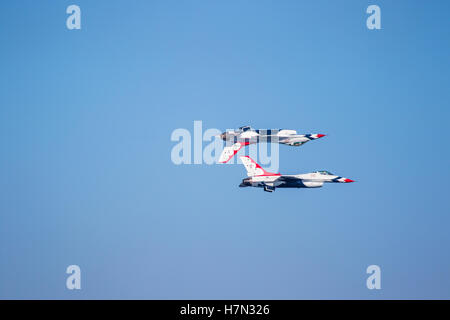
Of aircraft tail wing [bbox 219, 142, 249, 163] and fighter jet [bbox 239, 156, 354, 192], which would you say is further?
aircraft tail wing [bbox 219, 142, 249, 163]

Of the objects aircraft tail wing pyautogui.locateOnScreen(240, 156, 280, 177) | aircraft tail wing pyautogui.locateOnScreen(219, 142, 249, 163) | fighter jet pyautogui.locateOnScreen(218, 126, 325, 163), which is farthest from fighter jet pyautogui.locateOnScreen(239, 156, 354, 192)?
fighter jet pyautogui.locateOnScreen(218, 126, 325, 163)

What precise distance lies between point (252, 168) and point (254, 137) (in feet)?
23.5

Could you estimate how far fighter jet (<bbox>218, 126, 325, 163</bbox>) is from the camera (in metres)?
146

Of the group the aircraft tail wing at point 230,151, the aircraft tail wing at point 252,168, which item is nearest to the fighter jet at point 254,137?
the aircraft tail wing at point 230,151

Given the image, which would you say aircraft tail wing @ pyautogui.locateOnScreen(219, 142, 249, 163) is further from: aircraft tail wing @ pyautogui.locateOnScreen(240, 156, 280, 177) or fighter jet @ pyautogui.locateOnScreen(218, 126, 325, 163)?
aircraft tail wing @ pyautogui.locateOnScreen(240, 156, 280, 177)

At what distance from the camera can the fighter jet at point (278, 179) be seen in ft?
450

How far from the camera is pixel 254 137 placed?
145750mm

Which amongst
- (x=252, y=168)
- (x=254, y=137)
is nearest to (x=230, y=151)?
(x=254, y=137)

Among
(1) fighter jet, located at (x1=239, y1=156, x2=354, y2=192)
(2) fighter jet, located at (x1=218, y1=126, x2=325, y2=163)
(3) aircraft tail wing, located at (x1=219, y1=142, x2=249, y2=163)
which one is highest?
(2) fighter jet, located at (x1=218, y1=126, x2=325, y2=163)
